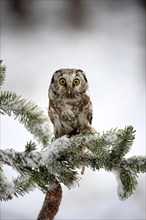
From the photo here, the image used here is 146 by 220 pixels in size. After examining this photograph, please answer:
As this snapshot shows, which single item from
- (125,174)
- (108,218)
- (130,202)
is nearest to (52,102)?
(125,174)

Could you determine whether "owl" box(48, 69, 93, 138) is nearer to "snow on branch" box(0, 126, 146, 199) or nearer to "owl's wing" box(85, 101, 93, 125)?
"owl's wing" box(85, 101, 93, 125)

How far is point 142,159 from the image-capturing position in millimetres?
1498

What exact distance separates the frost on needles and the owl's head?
2.20ft

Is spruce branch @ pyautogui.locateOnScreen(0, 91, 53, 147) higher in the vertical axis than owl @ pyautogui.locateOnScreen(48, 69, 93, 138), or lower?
lower

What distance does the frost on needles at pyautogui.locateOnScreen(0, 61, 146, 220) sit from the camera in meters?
1.51

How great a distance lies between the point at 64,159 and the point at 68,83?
31.1 inches

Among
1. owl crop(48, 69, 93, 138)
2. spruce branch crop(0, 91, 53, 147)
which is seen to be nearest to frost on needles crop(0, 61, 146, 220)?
spruce branch crop(0, 91, 53, 147)

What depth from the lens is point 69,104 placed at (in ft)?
7.41

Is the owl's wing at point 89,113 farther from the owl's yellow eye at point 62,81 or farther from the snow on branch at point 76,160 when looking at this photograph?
the snow on branch at point 76,160

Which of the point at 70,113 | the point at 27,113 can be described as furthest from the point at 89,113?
the point at 27,113

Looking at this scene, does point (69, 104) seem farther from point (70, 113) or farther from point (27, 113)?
point (27, 113)

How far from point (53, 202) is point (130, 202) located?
3.04m

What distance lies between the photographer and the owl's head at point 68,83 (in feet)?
7.57

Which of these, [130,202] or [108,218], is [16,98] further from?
[130,202]
